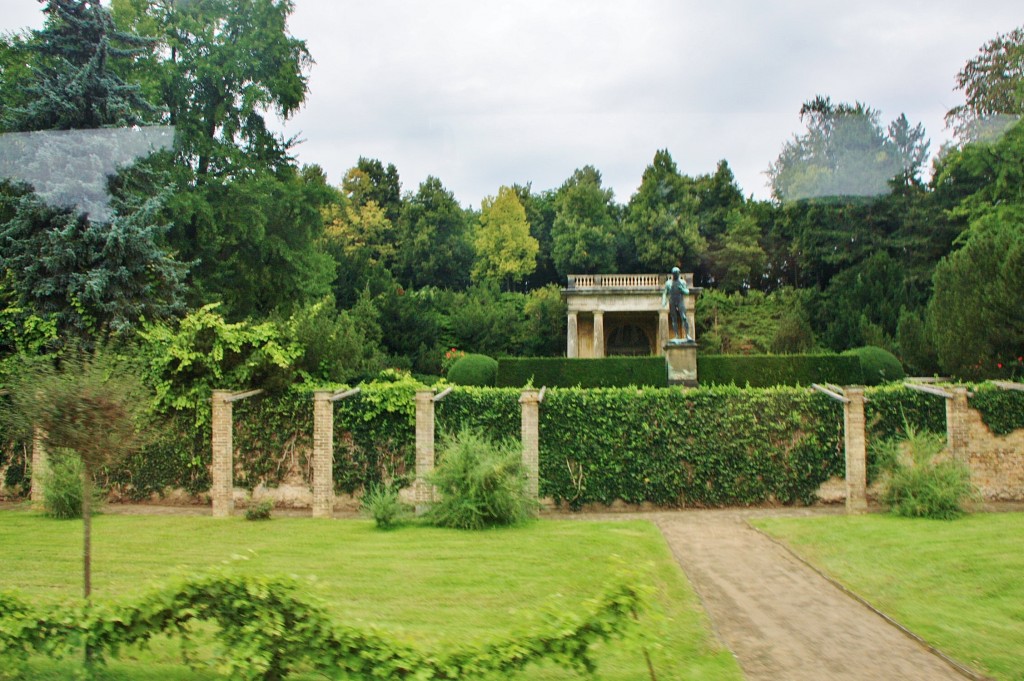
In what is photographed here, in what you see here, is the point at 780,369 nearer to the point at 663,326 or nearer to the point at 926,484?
the point at 926,484

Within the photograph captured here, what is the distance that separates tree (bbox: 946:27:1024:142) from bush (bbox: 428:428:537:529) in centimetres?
2383

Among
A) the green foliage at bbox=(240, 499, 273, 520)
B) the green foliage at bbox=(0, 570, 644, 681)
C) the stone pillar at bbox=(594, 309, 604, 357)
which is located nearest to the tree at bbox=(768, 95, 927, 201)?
the stone pillar at bbox=(594, 309, 604, 357)

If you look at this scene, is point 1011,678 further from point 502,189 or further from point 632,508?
point 502,189

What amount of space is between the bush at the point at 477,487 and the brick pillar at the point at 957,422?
284 inches

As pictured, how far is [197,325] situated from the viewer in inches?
538

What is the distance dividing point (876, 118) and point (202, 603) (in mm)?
41497

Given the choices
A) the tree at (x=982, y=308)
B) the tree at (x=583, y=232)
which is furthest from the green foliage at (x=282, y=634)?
the tree at (x=583, y=232)

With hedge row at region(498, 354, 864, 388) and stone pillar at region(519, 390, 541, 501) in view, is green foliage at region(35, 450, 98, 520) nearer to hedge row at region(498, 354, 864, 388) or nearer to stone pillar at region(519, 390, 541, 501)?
stone pillar at region(519, 390, 541, 501)

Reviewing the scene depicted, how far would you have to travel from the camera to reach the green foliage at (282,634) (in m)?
4.66

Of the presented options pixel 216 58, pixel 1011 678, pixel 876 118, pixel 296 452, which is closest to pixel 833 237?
pixel 876 118

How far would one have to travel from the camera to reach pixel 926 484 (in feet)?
38.0

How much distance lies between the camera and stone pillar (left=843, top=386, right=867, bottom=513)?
12.3 meters

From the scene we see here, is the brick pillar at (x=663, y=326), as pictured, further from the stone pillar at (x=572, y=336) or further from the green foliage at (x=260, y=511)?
the green foliage at (x=260, y=511)

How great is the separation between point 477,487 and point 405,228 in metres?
37.4
